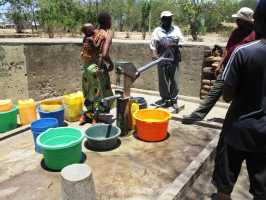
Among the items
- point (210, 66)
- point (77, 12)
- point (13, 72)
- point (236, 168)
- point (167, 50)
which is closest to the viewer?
point (236, 168)

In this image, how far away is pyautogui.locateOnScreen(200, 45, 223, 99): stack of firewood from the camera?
6266 mm

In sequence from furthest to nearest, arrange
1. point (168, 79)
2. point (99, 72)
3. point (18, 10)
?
point (18, 10) < point (168, 79) < point (99, 72)

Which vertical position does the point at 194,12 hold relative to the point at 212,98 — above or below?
above

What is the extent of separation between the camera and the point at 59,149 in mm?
2941

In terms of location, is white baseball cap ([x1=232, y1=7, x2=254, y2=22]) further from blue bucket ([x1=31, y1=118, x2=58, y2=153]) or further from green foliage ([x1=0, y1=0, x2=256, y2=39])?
green foliage ([x1=0, y1=0, x2=256, y2=39])

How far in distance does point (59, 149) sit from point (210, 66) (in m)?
4.40

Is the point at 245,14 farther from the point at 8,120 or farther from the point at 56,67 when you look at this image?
the point at 56,67

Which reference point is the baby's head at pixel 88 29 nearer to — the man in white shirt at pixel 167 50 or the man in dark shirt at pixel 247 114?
the man in white shirt at pixel 167 50

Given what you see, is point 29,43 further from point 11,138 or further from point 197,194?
point 197,194

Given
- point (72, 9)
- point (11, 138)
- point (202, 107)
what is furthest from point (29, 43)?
point (72, 9)

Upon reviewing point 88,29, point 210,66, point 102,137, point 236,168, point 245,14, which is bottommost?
point 102,137

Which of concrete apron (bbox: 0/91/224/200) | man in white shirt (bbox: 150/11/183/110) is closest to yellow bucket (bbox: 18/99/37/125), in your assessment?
concrete apron (bbox: 0/91/224/200)

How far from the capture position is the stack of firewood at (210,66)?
6.27 meters

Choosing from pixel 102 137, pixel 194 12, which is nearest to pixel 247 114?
pixel 102 137
